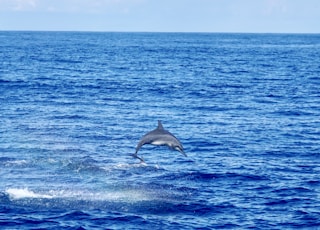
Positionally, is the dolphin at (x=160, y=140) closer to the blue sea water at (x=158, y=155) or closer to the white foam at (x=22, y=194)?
the blue sea water at (x=158, y=155)

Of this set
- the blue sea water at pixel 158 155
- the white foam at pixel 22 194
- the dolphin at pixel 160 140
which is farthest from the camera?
the white foam at pixel 22 194

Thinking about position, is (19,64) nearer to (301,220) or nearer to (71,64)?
(71,64)

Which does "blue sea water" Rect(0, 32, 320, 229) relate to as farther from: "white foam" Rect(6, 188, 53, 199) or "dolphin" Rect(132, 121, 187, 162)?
"dolphin" Rect(132, 121, 187, 162)

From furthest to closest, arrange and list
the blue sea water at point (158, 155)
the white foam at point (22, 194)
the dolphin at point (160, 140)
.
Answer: the white foam at point (22, 194)
the blue sea water at point (158, 155)
the dolphin at point (160, 140)

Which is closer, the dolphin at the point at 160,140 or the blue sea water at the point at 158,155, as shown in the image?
the dolphin at the point at 160,140

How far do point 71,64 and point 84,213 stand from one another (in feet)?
385

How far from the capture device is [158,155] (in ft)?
189

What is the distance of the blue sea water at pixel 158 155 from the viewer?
39125mm

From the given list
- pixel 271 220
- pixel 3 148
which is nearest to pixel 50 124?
pixel 3 148

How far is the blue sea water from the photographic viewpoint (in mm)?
39125

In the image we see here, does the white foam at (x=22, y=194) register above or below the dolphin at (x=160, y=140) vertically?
below

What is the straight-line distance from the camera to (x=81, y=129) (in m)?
68.8

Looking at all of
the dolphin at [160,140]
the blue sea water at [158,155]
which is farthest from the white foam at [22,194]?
the dolphin at [160,140]

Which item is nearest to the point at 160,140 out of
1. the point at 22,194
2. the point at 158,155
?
the point at 22,194
